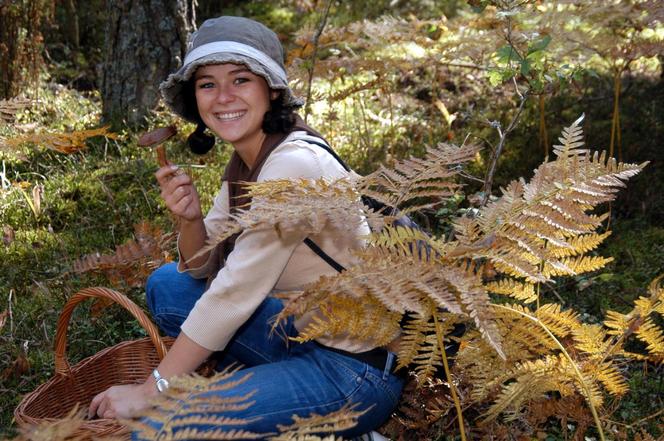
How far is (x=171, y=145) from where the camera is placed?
4848 millimetres

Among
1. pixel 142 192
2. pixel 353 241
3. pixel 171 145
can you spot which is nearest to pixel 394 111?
pixel 171 145

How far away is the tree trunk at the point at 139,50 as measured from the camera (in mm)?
5008

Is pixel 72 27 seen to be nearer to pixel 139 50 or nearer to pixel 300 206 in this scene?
pixel 139 50

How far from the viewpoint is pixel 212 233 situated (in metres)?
2.96

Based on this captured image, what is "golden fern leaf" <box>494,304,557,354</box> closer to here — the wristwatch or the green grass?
the wristwatch

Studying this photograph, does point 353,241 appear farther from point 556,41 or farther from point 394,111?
point 394,111

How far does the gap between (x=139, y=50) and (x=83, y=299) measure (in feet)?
9.40

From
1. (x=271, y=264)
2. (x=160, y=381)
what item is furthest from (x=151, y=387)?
(x=271, y=264)

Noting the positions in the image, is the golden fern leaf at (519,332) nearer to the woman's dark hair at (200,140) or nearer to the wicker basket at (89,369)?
the wicker basket at (89,369)

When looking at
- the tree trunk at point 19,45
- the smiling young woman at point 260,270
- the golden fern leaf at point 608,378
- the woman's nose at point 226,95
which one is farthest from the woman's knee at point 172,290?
the tree trunk at point 19,45

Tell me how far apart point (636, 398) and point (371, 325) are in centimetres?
142

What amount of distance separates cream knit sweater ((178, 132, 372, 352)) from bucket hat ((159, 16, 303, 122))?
26cm

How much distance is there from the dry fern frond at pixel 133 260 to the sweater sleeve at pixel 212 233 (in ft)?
1.35

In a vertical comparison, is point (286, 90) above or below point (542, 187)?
above
